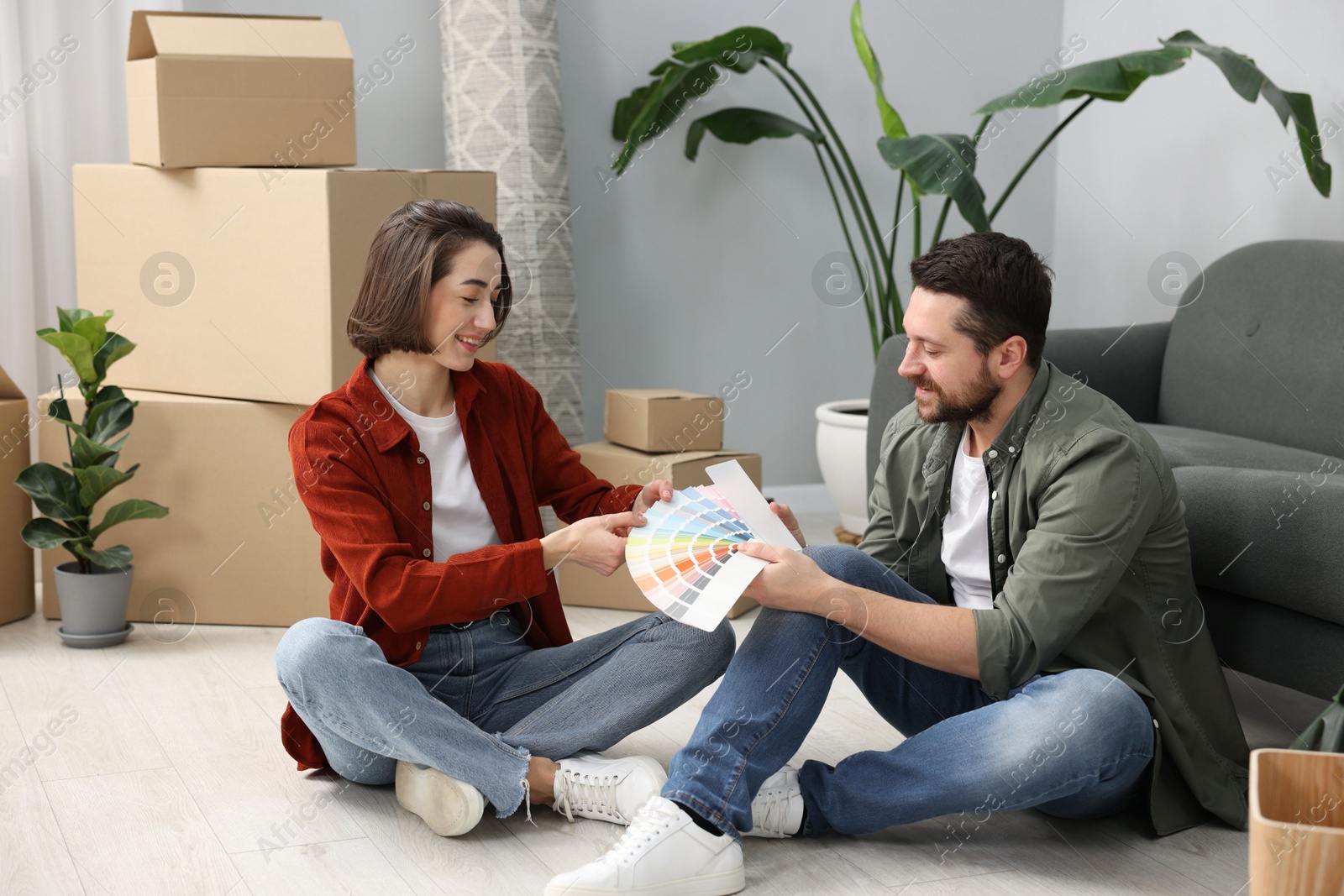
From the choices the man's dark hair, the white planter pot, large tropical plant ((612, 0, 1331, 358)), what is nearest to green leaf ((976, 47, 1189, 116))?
large tropical plant ((612, 0, 1331, 358))

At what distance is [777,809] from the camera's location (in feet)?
5.04

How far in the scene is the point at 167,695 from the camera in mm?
2129

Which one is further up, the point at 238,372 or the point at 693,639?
the point at 238,372

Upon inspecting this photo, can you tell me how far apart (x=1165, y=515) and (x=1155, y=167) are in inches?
94.5

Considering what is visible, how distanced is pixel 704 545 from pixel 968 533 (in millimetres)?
371

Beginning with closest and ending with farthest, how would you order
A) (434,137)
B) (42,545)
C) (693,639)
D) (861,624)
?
(861,624) → (693,639) → (42,545) → (434,137)

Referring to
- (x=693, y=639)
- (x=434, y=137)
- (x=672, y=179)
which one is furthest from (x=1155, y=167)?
(x=693, y=639)

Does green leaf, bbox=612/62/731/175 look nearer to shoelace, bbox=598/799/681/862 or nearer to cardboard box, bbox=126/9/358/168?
cardboard box, bbox=126/9/358/168

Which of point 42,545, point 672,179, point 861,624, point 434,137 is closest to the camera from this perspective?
point 861,624

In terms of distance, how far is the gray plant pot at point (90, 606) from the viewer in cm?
239

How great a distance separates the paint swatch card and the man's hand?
0.05 ft

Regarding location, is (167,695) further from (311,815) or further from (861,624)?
(861,624)

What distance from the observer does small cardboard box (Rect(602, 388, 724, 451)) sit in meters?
2.73

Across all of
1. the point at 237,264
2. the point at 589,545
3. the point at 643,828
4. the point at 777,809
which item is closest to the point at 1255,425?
the point at 777,809
